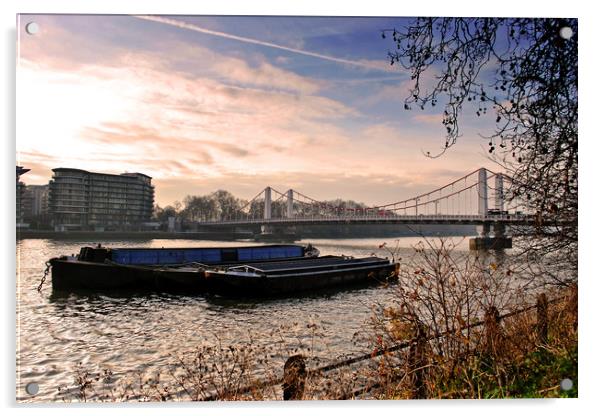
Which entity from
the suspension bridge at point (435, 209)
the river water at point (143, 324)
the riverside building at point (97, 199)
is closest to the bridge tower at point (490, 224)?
the suspension bridge at point (435, 209)

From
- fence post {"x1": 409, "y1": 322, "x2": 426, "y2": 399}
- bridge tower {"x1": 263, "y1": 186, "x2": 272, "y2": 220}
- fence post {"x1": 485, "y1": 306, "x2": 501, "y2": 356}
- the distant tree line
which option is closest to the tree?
fence post {"x1": 485, "y1": 306, "x2": 501, "y2": 356}

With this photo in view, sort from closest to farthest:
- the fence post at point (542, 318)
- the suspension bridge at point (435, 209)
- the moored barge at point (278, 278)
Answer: the fence post at point (542, 318) → the suspension bridge at point (435, 209) → the moored barge at point (278, 278)

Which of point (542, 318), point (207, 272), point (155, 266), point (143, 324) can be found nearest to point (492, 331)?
point (542, 318)

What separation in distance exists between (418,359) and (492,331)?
0.73 metres

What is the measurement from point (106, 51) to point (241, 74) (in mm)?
1270

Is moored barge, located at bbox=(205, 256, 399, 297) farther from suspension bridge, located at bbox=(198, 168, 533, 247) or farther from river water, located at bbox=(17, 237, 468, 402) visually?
suspension bridge, located at bbox=(198, 168, 533, 247)

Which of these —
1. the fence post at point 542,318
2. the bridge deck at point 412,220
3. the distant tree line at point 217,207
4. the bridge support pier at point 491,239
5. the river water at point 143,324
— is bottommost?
the river water at point 143,324

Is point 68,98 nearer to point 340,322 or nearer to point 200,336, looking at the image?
point 200,336

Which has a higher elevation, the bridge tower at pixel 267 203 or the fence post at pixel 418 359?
the bridge tower at pixel 267 203

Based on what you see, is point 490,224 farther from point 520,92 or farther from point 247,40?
point 247,40

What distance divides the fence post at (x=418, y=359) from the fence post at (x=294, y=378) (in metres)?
0.80

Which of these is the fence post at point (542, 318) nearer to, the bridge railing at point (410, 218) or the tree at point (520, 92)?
the tree at point (520, 92)

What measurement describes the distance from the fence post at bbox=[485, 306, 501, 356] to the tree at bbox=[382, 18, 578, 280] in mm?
826

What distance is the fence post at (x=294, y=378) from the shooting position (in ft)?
10.3
